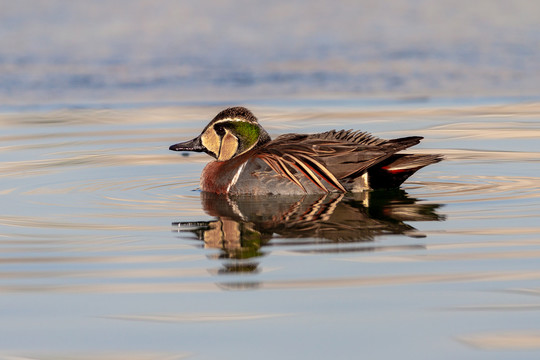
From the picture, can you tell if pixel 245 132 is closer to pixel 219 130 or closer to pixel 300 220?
pixel 219 130

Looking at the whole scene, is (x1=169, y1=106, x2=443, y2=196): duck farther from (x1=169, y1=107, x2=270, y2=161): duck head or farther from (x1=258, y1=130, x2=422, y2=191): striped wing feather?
(x1=169, y1=107, x2=270, y2=161): duck head

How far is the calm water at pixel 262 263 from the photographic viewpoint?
450 cm

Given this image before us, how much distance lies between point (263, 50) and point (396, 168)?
900 cm

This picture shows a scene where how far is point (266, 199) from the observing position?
8594 mm

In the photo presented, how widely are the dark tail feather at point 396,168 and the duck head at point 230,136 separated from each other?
1233mm

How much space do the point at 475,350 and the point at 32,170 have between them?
6.69 metres

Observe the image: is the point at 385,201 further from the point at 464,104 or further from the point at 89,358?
the point at 464,104

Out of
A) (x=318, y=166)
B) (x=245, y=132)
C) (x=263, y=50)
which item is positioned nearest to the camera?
(x=318, y=166)

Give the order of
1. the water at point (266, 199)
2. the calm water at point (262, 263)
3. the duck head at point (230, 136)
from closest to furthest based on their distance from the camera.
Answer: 1. the calm water at point (262, 263)
2. the water at point (266, 199)
3. the duck head at point (230, 136)

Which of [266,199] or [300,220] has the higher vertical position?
[266,199]

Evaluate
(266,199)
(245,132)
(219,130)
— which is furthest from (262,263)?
(219,130)

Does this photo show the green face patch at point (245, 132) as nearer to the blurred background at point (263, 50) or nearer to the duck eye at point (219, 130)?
the duck eye at point (219, 130)

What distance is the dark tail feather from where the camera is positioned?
8.56 meters

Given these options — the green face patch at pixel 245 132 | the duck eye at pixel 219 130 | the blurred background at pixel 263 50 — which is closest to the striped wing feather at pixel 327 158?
the green face patch at pixel 245 132
